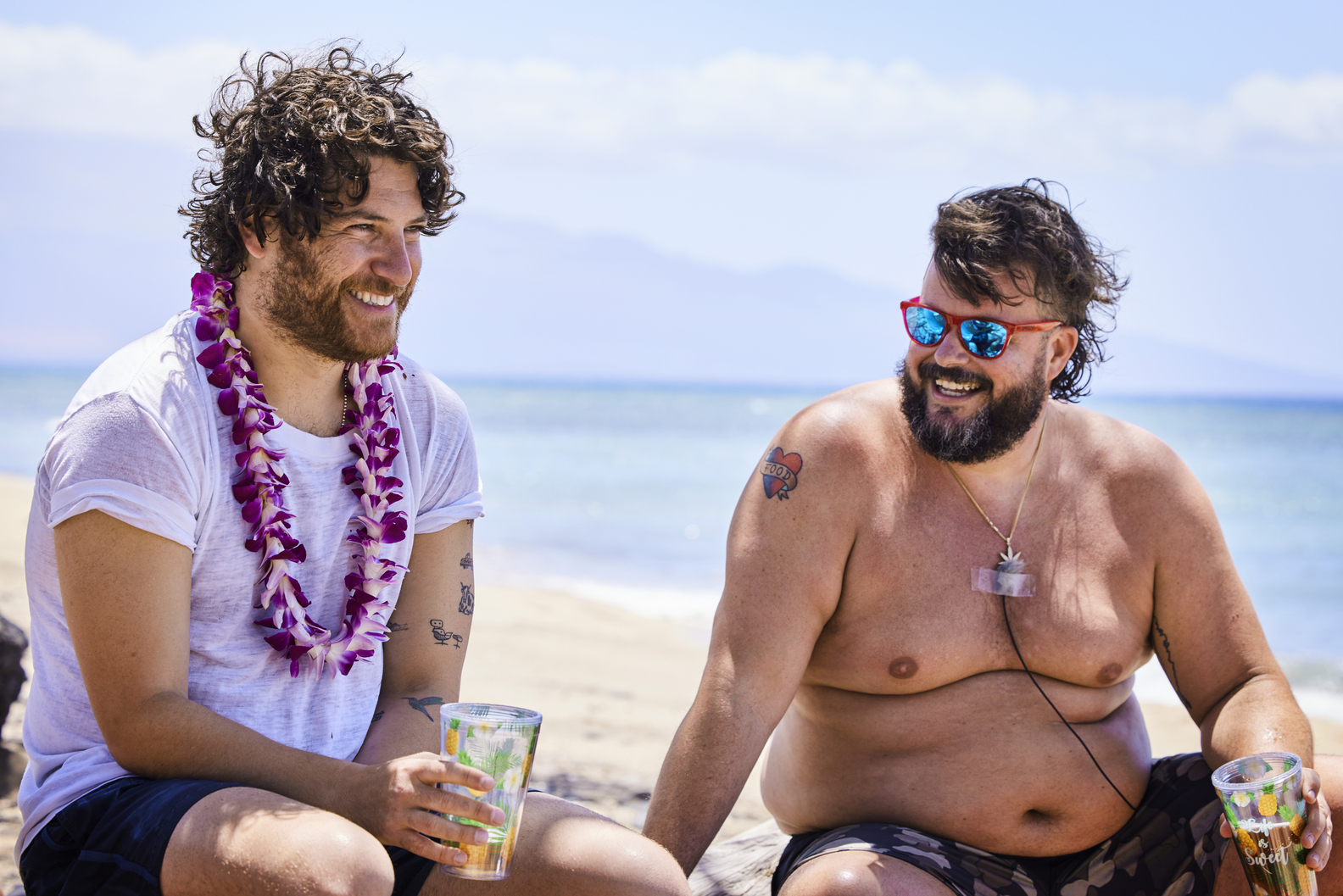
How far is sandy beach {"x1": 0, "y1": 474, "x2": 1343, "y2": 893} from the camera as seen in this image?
5160 millimetres

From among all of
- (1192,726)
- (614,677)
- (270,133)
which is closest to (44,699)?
(270,133)

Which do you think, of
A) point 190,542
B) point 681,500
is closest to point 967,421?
point 190,542

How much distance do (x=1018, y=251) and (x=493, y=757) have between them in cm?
192

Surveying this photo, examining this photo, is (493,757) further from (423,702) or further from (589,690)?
(589,690)

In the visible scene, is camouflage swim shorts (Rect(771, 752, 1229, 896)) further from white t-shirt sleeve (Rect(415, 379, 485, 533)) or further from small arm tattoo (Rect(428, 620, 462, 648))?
white t-shirt sleeve (Rect(415, 379, 485, 533))

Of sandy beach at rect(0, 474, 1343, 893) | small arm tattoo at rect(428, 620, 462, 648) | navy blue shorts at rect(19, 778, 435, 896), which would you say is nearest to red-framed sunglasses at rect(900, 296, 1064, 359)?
small arm tattoo at rect(428, 620, 462, 648)

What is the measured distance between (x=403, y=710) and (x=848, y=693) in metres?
1.07

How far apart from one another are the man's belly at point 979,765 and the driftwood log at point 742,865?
1.14 feet

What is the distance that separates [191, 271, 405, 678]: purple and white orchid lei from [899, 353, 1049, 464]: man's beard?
1302 millimetres

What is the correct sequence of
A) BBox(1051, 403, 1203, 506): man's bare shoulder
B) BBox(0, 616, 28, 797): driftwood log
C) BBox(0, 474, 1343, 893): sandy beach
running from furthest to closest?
1. BBox(0, 474, 1343, 893): sandy beach
2. BBox(0, 616, 28, 797): driftwood log
3. BBox(1051, 403, 1203, 506): man's bare shoulder

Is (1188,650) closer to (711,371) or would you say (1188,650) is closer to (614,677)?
(614,677)

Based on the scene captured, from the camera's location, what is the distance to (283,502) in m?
2.25

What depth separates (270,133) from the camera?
2.38 metres

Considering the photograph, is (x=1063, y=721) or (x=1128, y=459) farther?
(x=1128, y=459)
